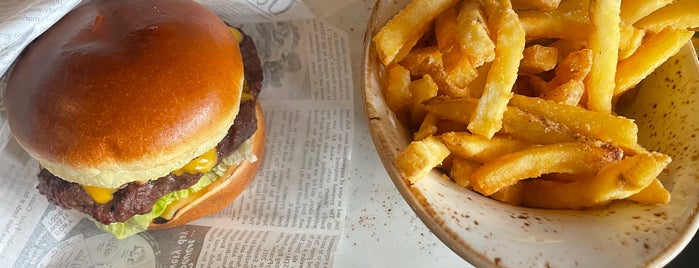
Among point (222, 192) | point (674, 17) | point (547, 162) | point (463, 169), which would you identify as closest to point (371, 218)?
point (222, 192)

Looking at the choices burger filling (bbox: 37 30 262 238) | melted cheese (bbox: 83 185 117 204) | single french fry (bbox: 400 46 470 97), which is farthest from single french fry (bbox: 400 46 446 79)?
melted cheese (bbox: 83 185 117 204)

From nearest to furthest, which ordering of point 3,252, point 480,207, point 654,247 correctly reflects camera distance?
point 654,247 < point 480,207 < point 3,252

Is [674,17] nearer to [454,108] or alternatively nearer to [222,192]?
[454,108]

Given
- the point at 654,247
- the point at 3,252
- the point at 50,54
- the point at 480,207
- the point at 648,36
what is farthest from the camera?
the point at 3,252

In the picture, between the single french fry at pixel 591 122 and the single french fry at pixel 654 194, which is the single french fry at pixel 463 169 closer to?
the single french fry at pixel 591 122

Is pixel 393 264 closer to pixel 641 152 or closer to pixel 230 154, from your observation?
pixel 230 154

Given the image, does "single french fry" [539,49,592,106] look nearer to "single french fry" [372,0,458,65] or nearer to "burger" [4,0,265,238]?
"single french fry" [372,0,458,65]

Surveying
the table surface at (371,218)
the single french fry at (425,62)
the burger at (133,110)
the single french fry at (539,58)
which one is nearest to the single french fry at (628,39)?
the single french fry at (539,58)

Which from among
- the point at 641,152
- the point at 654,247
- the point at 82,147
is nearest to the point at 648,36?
the point at 641,152
